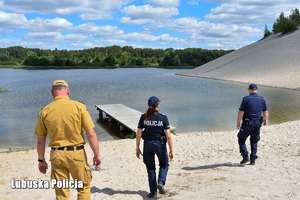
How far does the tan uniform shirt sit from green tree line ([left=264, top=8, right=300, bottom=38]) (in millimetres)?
71217

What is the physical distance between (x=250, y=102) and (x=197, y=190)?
2435 millimetres

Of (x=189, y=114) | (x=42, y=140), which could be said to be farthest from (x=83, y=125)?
(x=189, y=114)

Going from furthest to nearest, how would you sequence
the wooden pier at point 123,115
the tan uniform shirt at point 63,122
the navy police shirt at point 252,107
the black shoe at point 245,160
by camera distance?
1. the wooden pier at point 123,115
2. the black shoe at point 245,160
3. the navy police shirt at point 252,107
4. the tan uniform shirt at point 63,122

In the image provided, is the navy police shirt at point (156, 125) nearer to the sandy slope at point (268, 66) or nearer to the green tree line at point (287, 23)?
the sandy slope at point (268, 66)

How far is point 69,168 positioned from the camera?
393 cm

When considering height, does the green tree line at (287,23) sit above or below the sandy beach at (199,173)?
above

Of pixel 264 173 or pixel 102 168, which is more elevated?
pixel 264 173

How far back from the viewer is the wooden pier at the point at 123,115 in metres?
14.7

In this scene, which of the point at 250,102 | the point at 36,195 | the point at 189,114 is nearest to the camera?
the point at 36,195

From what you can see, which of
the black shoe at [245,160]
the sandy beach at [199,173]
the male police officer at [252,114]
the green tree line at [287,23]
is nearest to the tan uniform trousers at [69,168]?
the sandy beach at [199,173]

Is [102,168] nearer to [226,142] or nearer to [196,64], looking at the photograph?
[226,142]

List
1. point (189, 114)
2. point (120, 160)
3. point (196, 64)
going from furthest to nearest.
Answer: point (196, 64) < point (189, 114) < point (120, 160)

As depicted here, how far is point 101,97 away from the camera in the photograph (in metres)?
28.8

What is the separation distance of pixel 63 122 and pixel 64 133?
0.14 m
